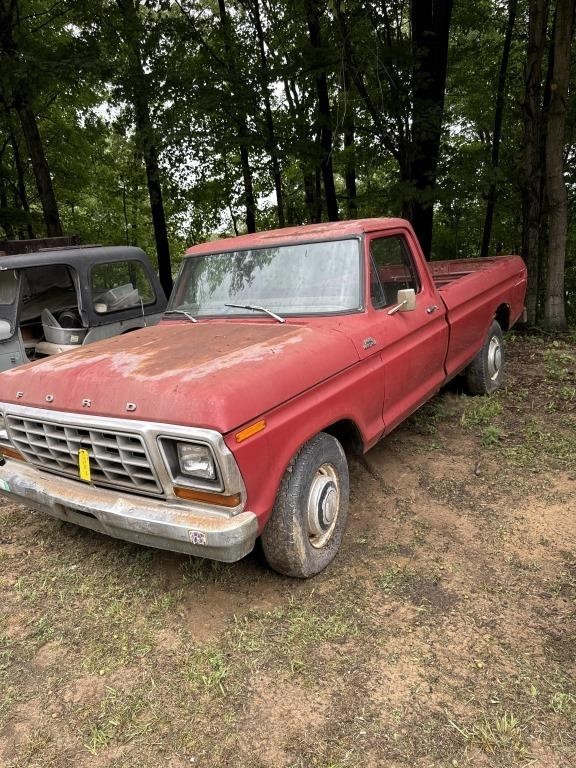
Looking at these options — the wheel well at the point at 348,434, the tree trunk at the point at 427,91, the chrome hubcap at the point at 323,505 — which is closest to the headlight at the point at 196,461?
the chrome hubcap at the point at 323,505

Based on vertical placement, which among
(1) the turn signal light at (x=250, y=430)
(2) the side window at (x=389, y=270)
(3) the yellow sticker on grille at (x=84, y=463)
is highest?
(2) the side window at (x=389, y=270)

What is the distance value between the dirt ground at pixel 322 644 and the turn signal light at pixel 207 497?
Result: 29.3 inches

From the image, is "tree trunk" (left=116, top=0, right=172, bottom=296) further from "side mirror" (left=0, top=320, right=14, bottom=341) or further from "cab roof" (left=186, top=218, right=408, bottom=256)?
"cab roof" (left=186, top=218, right=408, bottom=256)

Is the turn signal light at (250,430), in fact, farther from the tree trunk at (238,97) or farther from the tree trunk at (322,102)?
the tree trunk at (238,97)

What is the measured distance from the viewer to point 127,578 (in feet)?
10.3

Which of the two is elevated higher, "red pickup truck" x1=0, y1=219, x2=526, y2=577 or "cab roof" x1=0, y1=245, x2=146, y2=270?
"cab roof" x1=0, y1=245, x2=146, y2=270

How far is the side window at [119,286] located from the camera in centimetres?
632

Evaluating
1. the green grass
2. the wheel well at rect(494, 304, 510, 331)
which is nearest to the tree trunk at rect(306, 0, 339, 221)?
the wheel well at rect(494, 304, 510, 331)

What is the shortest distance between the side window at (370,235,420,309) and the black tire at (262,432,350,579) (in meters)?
1.24

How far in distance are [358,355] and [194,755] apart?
221 cm

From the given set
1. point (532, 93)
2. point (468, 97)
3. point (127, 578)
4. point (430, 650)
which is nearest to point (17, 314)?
point (127, 578)

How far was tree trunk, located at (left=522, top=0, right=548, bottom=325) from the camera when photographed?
306 inches

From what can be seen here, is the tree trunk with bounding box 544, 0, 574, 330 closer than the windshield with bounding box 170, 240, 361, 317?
No

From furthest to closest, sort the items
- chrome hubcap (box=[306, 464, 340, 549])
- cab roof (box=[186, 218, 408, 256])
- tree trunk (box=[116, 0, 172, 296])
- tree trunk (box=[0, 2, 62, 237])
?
1. tree trunk (box=[116, 0, 172, 296])
2. tree trunk (box=[0, 2, 62, 237])
3. cab roof (box=[186, 218, 408, 256])
4. chrome hubcap (box=[306, 464, 340, 549])
